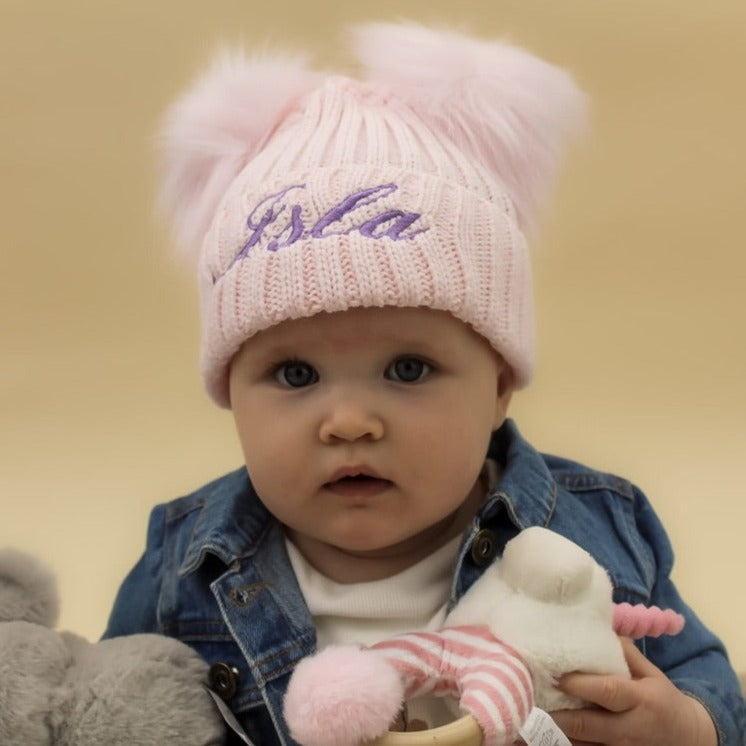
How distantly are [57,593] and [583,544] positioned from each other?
1.59 feet

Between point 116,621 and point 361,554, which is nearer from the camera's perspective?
point 361,554

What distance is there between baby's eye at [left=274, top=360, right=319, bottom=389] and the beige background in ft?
2.78

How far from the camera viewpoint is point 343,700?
78cm

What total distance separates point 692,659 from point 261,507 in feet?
1.46

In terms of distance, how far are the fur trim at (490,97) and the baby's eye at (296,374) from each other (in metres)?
0.27

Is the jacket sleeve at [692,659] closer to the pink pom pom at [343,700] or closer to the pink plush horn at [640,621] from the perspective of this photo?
the pink plush horn at [640,621]

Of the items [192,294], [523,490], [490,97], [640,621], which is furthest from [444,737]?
[192,294]

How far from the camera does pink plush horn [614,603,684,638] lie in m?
0.94

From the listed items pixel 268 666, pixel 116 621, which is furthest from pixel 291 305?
pixel 116 621

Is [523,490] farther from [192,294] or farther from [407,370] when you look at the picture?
[192,294]

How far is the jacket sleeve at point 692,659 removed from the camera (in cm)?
Answer: 106

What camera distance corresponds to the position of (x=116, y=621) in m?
1.18

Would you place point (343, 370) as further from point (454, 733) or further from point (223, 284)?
point (454, 733)

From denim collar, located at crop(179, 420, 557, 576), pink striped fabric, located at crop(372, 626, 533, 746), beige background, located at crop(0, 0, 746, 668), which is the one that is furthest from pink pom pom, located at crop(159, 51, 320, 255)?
beige background, located at crop(0, 0, 746, 668)
